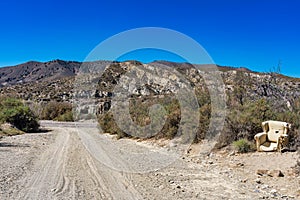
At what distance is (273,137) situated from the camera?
12.3 m

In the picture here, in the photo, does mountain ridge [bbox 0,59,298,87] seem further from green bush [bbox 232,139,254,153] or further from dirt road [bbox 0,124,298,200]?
green bush [bbox 232,139,254,153]

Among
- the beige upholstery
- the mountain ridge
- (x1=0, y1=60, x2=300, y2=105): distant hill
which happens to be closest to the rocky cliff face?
(x1=0, y1=60, x2=300, y2=105): distant hill

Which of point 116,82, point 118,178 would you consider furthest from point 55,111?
point 118,178

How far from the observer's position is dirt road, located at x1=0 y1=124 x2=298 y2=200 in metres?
7.28

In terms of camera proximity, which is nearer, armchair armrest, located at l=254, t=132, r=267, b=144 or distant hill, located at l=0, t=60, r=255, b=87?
armchair armrest, located at l=254, t=132, r=267, b=144

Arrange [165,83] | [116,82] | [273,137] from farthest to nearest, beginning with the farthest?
[116,82], [165,83], [273,137]

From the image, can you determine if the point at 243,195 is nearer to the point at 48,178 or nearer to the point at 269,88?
the point at 48,178

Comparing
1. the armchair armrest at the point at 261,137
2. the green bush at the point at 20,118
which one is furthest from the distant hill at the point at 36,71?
the armchair armrest at the point at 261,137

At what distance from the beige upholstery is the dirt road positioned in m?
1.64

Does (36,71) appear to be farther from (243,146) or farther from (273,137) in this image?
(273,137)

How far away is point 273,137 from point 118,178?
20.7ft

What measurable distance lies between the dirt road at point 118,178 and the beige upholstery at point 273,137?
164cm

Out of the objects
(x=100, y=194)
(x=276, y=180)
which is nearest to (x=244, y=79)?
(x=276, y=180)

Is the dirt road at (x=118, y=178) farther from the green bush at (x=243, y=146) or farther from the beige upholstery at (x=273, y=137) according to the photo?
the beige upholstery at (x=273, y=137)
